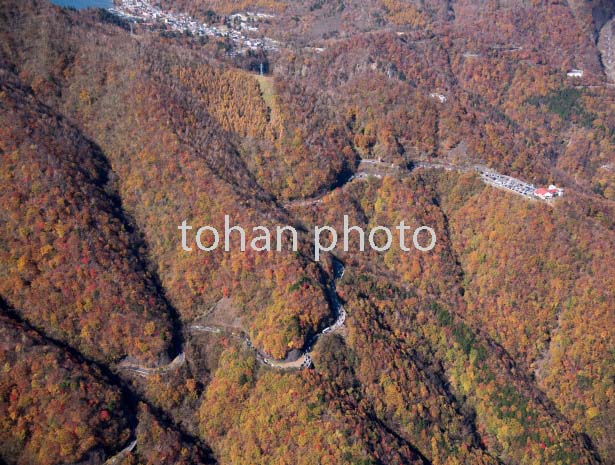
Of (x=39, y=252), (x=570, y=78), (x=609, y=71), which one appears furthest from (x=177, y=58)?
(x=609, y=71)

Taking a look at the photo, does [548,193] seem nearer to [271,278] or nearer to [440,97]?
[440,97]

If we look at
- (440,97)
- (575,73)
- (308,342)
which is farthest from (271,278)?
(575,73)

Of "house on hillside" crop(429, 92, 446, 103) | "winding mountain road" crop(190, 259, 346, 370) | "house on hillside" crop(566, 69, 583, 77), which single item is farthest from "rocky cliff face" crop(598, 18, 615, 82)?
"winding mountain road" crop(190, 259, 346, 370)

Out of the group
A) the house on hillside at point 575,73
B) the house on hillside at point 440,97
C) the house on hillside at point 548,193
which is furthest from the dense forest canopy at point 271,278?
the house on hillside at point 575,73

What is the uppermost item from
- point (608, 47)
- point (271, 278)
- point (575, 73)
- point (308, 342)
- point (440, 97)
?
point (608, 47)

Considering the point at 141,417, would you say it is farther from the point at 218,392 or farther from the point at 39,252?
the point at 39,252

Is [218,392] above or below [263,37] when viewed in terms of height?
below

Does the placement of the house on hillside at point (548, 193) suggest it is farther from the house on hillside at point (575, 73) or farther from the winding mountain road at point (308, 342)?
the house on hillside at point (575, 73)

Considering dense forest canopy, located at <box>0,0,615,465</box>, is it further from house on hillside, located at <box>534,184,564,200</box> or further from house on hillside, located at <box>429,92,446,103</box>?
house on hillside, located at <box>429,92,446,103</box>
